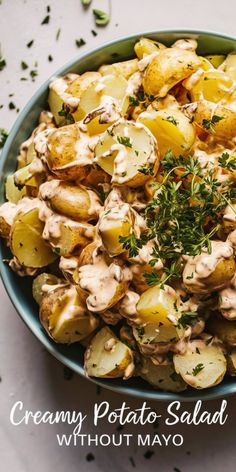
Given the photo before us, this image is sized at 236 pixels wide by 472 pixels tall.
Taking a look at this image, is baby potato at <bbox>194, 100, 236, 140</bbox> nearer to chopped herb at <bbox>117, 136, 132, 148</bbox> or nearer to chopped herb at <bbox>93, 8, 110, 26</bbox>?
chopped herb at <bbox>117, 136, 132, 148</bbox>

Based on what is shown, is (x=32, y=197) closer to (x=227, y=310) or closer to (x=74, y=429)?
(x=227, y=310)

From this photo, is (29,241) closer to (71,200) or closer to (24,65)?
(71,200)

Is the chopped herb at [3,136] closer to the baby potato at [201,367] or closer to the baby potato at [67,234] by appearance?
the baby potato at [67,234]

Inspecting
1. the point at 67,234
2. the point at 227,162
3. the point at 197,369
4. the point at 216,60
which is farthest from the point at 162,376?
the point at 216,60

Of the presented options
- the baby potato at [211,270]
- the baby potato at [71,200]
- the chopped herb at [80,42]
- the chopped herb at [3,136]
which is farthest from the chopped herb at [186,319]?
the chopped herb at [80,42]

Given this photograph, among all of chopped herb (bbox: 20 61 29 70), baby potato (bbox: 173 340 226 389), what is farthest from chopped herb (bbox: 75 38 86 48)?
baby potato (bbox: 173 340 226 389)

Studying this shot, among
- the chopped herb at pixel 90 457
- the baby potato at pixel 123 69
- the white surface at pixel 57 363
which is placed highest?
the baby potato at pixel 123 69
